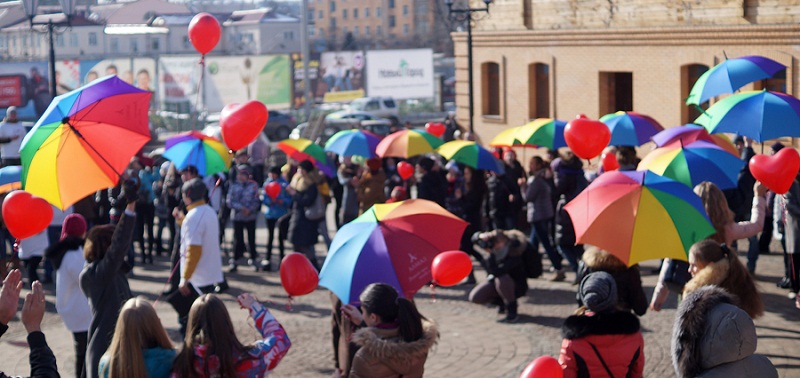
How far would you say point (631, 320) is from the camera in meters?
6.23

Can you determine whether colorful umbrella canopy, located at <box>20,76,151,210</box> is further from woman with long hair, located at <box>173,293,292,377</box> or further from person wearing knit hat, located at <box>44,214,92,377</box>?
woman with long hair, located at <box>173,293,292,377</box>

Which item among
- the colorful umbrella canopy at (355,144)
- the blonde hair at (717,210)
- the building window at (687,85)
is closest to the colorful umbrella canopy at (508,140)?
the colorful umbrella canopy at (355,144)

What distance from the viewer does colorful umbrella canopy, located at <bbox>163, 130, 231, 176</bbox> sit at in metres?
14.6

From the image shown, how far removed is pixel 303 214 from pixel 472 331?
3868 mm

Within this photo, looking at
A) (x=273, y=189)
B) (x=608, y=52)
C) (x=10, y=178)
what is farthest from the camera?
(x=608, y=52)

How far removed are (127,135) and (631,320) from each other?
14.6 ft

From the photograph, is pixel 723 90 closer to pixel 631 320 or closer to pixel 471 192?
pixel 471 192

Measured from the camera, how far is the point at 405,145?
53.7ft

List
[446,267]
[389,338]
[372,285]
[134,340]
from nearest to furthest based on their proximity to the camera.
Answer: [134,340] < [389,338] < [372,285] < [446,267]

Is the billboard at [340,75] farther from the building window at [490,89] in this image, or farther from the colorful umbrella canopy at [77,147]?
the colorful umbrella canopy at [77,147]

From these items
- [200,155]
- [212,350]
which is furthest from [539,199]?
[212,350]

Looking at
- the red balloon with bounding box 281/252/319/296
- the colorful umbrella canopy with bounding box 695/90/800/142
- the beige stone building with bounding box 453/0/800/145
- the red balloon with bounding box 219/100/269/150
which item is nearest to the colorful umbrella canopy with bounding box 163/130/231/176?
the red balloon with bounding box 219/100/269/150

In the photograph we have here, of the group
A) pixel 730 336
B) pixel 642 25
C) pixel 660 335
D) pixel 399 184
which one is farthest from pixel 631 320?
pixel 642 25

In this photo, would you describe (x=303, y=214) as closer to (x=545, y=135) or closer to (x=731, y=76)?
(x=545, y=135)
